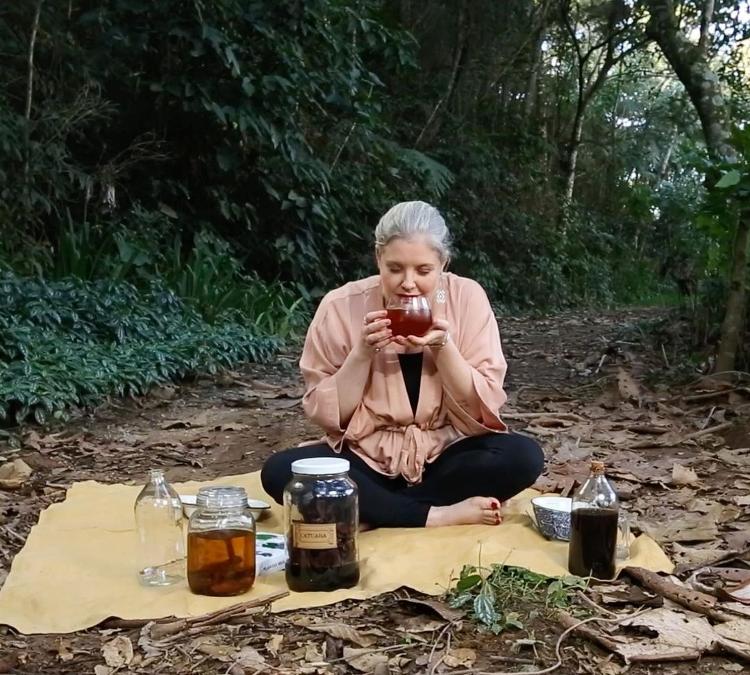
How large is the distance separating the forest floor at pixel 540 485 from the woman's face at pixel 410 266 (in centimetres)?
100

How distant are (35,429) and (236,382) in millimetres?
1751

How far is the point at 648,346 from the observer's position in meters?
6.70

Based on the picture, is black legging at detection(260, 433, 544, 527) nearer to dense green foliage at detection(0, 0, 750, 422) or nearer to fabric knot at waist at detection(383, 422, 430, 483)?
fabric knot at waist at detection(383, 422, 430, 483)

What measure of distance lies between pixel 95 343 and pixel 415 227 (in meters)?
3.94

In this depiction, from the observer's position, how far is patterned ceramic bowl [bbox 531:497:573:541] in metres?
2.92

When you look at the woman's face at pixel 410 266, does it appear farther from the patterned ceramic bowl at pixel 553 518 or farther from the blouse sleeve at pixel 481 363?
the patterned ceramic bowl at pixel 553 518

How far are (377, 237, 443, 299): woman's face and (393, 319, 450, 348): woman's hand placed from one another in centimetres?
14

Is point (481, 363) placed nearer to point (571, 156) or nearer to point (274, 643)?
point (274, 643)

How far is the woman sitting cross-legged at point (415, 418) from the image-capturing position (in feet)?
10.0

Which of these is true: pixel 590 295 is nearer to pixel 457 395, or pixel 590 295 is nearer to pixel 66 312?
pixel 66 312

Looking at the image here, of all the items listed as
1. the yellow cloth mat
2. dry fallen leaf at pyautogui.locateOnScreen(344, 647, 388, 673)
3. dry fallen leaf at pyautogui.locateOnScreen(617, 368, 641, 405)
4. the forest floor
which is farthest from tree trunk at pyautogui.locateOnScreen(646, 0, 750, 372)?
dry fallen leaf at pyautogui.locateOnScreen(344, 647, 388, 673)

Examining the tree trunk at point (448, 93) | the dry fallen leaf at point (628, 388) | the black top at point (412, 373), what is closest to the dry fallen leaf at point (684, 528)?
the black top at point (412, 373)

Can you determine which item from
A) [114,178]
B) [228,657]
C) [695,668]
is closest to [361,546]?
[228,657]

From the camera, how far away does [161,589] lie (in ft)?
8.43
